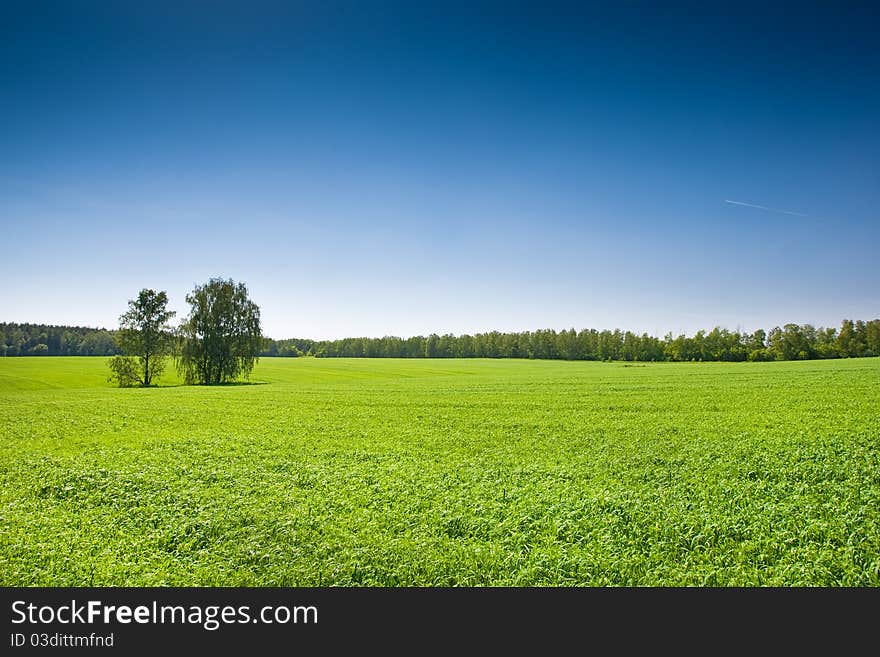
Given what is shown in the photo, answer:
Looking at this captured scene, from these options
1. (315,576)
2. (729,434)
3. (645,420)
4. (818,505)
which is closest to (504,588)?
(315,576)

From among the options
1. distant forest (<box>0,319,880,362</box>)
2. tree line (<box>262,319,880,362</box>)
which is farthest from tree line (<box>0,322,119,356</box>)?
tree line (<box>262,319,880,362</box>)

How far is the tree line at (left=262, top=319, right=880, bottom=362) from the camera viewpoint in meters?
99.3

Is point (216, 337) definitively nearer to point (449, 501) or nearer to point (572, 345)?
point (449, 501)

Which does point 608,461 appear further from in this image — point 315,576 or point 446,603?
point 315,576

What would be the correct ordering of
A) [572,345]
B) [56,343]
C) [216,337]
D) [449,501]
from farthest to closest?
[572,345] → [56,343] → [216,337] → [449,501]

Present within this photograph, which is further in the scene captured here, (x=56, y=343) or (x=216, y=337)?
(x=56, y=343)

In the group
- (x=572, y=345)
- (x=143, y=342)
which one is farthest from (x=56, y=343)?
(x=572, y=345)

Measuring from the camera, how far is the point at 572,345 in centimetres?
12950

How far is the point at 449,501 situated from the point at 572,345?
414 ft

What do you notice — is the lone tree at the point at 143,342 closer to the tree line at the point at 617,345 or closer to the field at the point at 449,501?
the tree line at the point at 617,345

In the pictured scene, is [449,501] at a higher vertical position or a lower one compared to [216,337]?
lower

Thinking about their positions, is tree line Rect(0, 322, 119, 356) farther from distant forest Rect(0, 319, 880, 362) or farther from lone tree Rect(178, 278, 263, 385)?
lone tree Rect(178, 278, 263, 385)

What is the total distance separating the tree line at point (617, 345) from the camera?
326ft

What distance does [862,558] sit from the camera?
662cm
